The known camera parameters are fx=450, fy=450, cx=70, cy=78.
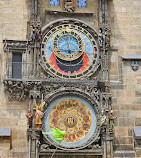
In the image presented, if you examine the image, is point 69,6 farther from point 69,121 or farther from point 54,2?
point 69,121

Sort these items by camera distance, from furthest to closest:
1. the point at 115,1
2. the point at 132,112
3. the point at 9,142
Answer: the point at 115,1 < the point at 132,112 < the point at 9,142

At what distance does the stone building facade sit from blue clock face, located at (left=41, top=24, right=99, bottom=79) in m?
0.11

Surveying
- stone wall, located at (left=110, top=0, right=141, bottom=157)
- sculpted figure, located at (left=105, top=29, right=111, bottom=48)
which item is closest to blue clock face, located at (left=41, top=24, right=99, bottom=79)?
sculpted figure, located at (left=105, top=29, right=111, bottom=48)

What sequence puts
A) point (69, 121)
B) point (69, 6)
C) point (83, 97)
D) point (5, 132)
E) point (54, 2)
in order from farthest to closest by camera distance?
1. point (54, 2)
2. point (69, 6)
3. point (83, 97)
4. point (69, 121)
5. point (5, 132)

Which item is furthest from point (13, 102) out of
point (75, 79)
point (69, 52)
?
point (69, 52)

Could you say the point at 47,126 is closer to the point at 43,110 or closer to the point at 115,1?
the point at 43,110

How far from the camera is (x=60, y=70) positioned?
15.0m

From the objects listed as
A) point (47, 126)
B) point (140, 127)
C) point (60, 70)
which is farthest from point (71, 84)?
point (140, 127)

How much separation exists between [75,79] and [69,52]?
98 centimetres

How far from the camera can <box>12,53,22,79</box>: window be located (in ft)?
48.7

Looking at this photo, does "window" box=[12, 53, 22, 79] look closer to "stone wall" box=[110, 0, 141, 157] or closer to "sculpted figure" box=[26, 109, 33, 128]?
"sculpted figure" box=[26, 109, 33, 128]

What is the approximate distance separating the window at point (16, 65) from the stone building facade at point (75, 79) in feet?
0.11

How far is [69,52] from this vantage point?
1521cm

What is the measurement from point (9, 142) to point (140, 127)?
428 cm
